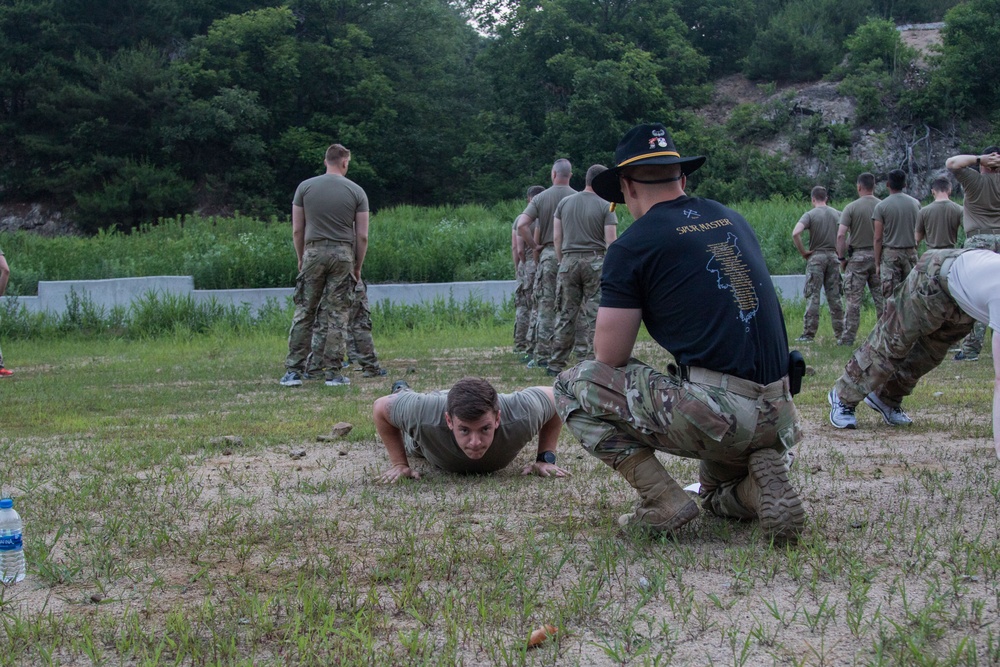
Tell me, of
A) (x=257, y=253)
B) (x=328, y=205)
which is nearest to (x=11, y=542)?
(x=328, y=205)

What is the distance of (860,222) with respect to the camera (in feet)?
42.9

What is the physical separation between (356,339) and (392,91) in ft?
98.1

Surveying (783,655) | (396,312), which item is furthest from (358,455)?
(396,312)

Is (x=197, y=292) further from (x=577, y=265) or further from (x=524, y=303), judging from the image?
(x=577, y=265)

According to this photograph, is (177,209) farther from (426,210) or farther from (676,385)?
(676,385)

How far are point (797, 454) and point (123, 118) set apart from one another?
34804 mm

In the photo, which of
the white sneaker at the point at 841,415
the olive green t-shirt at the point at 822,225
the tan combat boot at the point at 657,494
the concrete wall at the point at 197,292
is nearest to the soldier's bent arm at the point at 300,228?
the white sneaker at the point at 841,415

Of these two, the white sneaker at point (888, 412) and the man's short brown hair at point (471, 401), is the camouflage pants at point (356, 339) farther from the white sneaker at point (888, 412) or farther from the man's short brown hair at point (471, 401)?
the man's short brown hair at point (471, 401)

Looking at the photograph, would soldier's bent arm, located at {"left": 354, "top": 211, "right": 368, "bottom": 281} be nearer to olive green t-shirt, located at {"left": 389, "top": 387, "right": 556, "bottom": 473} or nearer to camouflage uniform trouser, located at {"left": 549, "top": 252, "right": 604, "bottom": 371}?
camouflage uniform trouser, located at {"left": 549, "top": 252, "right": 604, "bottom": 371}

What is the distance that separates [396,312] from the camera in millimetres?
17672

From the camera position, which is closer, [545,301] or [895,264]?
[545,301]

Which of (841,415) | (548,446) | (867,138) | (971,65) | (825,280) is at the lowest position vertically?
(841,415)

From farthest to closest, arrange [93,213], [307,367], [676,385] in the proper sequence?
[93,213], [307,367], [676,385]

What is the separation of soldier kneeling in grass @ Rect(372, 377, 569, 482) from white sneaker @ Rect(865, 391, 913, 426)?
2432mm
